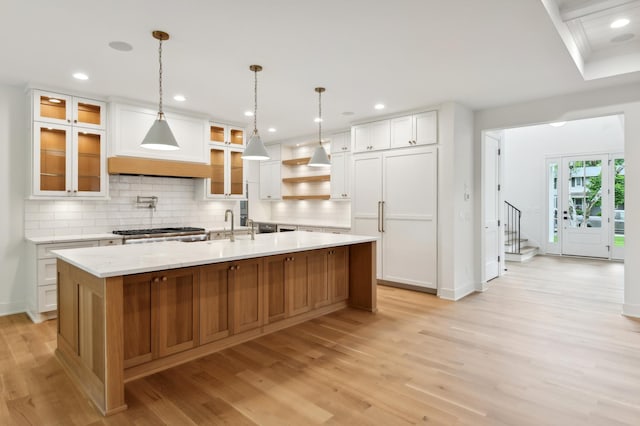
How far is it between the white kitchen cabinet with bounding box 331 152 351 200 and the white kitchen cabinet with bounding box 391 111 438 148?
1.14 m

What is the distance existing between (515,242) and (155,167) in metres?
8.08

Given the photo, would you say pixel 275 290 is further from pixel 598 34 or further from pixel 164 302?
pixel 598 34

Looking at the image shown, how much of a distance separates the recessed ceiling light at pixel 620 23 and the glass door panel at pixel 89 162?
18.7 ft

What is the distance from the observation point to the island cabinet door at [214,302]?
115 inches

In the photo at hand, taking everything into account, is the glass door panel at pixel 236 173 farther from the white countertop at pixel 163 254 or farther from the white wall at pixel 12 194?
the white wall at pixel 12 194

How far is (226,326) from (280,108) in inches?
128

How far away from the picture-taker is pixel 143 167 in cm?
480

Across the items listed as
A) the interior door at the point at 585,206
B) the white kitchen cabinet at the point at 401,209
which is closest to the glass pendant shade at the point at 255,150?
the white kitchen cabinet at the point at 401,209

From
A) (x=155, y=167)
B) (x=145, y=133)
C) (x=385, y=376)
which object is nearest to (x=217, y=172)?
(x=155, y=167)

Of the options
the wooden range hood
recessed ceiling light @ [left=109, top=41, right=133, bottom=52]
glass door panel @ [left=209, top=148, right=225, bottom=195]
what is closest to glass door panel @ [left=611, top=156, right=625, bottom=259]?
glass door panel @ [left=209, top=148, right=225, bottom=195]

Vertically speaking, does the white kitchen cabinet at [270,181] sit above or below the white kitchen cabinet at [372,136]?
below

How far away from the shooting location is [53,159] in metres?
4.27

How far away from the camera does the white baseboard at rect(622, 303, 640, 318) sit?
4109 millimetres

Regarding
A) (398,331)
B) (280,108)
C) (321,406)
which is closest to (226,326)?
(321,406)
